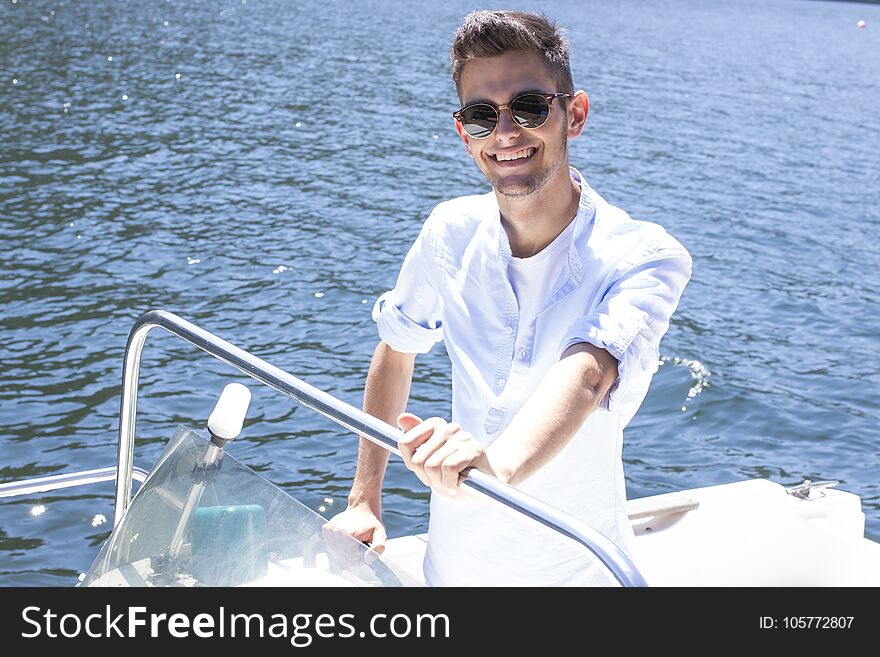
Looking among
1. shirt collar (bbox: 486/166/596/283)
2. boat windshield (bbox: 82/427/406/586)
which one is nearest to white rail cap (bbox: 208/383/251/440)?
boat windshield (bbox: 82/427/406/586)

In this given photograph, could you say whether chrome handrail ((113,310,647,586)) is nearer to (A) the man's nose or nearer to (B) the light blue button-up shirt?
(B) the light blue button-up shirt

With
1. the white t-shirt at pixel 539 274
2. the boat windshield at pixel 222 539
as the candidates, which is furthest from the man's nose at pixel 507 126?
the boat windshield at pixel 222 539

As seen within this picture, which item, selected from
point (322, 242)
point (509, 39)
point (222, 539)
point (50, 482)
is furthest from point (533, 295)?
point (322, 242)

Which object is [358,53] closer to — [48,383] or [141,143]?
[141,143]

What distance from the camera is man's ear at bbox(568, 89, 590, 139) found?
→ 2.45 meters

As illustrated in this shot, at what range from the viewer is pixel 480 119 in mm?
2340

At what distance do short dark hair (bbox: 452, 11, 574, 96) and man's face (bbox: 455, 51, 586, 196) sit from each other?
0.02 meters

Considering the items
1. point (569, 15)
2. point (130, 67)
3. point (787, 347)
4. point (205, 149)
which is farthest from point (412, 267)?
point (569, 15)

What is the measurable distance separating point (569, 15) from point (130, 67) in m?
27.4

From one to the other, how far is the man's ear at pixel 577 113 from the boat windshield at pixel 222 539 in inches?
42.0

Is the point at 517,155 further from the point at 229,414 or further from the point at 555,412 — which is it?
the point at 229,414

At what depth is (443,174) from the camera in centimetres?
1659

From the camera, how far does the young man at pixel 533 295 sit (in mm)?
2207

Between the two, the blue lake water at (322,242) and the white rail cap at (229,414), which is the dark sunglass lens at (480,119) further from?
the blue lake water at (322,242)
